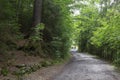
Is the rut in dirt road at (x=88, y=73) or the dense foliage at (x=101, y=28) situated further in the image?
the dense foliage at (x=101, y=28)

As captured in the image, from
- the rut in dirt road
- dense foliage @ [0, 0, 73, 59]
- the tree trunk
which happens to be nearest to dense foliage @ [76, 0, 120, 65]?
the rut in dirt road

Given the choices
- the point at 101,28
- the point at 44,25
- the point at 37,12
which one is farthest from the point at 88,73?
the point at 101,28

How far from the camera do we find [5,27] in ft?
33.2

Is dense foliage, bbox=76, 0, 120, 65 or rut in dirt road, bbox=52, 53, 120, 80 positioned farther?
dense foliage, bbox=76, 0, 120, 65

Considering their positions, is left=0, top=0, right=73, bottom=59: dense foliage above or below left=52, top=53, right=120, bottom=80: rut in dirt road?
above

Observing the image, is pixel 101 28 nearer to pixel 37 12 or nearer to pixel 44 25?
pixel 44 25

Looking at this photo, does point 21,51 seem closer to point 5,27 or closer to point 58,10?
point 5,27

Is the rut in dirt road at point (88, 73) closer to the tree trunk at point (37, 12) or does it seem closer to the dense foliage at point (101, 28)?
the dense foliage at point (101, 28)

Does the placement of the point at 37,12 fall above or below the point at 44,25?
above

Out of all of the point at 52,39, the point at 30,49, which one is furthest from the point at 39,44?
the point at 52,39

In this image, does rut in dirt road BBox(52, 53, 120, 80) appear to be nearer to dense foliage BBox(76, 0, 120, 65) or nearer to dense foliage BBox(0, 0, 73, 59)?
dense foliage BBox(0, 0, 73, 59)

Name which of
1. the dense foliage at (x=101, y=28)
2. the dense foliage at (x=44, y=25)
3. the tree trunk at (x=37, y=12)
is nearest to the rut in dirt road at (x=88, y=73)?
the dense foliage at (x=44, y=25)

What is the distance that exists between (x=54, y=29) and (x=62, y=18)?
125 cm

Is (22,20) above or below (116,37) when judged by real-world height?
above
